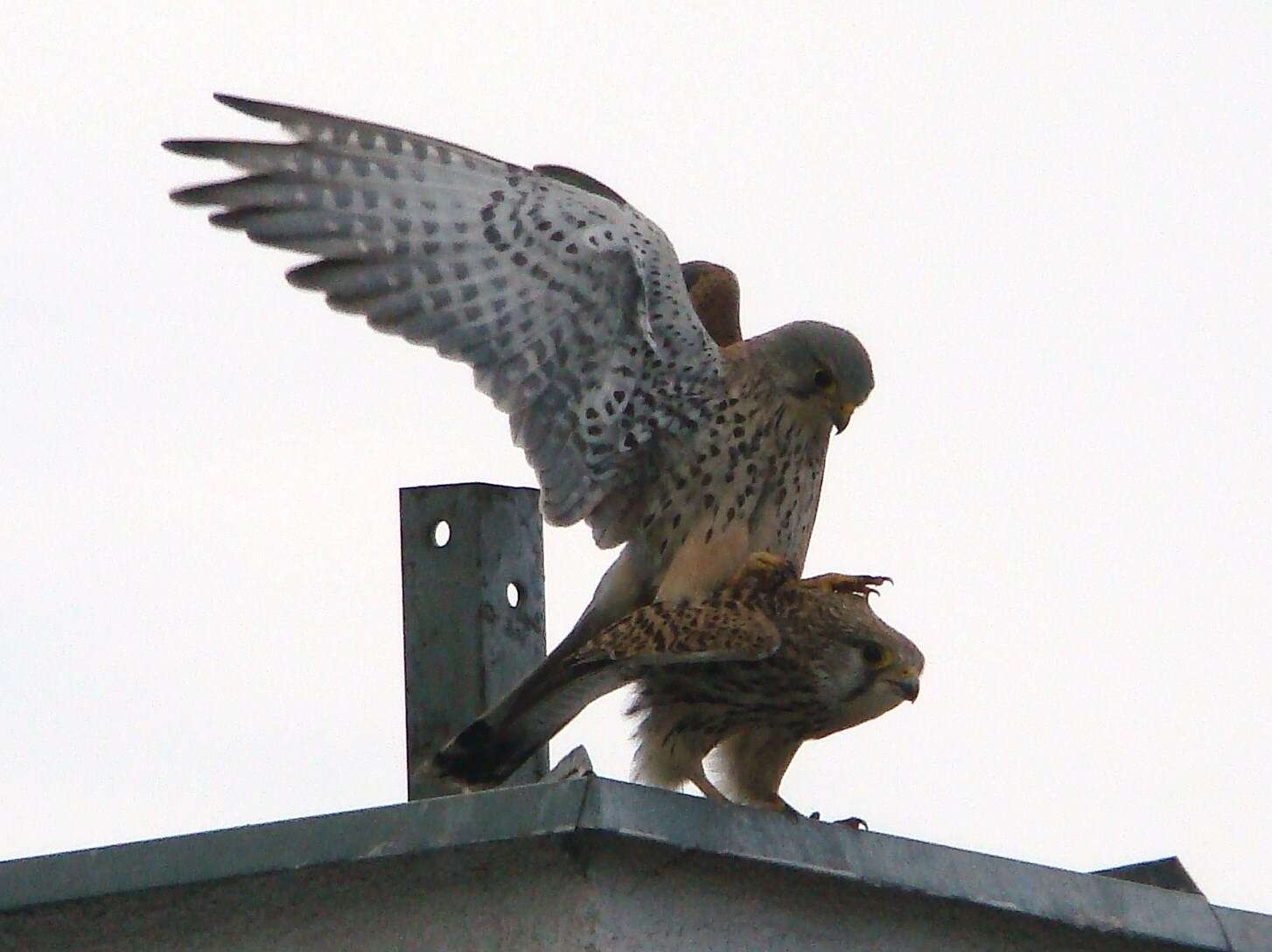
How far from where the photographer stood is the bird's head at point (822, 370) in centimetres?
442

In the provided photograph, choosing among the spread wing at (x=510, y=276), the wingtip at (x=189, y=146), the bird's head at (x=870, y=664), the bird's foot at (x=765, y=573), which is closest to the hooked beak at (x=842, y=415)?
the spread wing at (x=510, y=276)

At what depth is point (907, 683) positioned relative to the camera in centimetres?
380

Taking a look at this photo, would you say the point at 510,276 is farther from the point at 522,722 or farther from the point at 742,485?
the point at 522,722

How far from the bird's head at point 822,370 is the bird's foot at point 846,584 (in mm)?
510

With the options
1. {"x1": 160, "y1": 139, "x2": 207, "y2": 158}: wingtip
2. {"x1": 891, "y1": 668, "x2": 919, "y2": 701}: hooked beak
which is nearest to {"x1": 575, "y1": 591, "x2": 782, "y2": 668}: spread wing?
{"x1": 891, "y1": 668, "x2": 919, "y2": 701}: hooked beak

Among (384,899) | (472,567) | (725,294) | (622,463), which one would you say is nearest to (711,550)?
(622,463)

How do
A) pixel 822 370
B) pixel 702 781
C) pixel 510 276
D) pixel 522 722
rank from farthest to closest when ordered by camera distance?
pixel 822 370 < pixel 510 276 < pixel 702 781 < pixel 522 722

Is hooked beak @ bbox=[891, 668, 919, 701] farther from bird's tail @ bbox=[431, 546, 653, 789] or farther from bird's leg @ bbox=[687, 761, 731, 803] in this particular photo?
bird's tail @ bbox=[431, 546, 653, 789]

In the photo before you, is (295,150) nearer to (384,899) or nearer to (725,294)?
(725,294)

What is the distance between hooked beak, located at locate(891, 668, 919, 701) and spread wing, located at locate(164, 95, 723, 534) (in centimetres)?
73

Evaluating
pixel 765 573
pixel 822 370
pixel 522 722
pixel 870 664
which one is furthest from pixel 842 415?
pixel 522 722

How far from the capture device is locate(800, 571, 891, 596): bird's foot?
401 centimetres

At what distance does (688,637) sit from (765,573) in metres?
0.35

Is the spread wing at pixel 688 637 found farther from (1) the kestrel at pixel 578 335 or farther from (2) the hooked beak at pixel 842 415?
(2) the hooked beak at pixel 842 415
